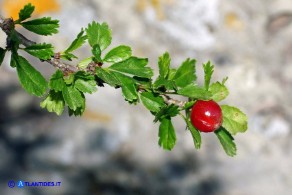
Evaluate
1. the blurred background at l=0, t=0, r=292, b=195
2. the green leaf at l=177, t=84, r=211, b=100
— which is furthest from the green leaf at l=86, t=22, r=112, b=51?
the blurred background at l=0, t=0, r=292, b=195

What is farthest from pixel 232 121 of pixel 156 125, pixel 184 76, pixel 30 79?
pixel 156 125

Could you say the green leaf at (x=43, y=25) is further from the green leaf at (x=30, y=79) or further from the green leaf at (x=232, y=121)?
the green leaf at (x=232, y=121)

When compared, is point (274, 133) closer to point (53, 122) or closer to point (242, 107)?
point (242, 107)

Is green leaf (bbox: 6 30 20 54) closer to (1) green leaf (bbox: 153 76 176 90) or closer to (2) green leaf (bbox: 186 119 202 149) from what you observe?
(1) green leaf (bbox: 153 76 176 90)

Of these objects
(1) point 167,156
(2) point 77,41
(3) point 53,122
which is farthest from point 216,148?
(2) point 77,41

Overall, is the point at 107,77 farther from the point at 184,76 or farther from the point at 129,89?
the point at 184,76

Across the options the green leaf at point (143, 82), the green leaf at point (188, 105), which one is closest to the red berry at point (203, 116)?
the green leaf at point (188, 105)
